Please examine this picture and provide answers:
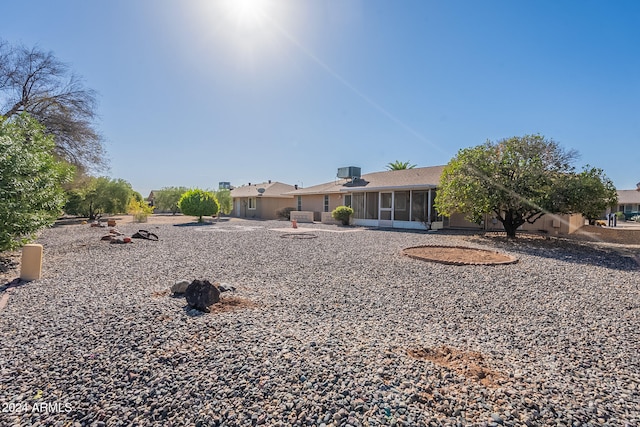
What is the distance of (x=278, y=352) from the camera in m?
3.04

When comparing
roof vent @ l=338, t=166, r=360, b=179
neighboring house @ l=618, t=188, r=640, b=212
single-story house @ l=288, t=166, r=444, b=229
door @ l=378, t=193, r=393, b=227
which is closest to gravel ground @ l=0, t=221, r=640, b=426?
single-story house @ l=288, t=166, r=444, b=229

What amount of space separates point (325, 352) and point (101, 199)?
29026 mm

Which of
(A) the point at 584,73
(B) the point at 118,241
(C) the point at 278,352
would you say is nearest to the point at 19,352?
(C) the point at 278,352

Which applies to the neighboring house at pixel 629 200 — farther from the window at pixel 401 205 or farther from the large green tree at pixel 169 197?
the large green tree at pixel 169 197

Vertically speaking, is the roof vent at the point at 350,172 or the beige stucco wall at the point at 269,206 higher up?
the roof vent at the point at 350,172

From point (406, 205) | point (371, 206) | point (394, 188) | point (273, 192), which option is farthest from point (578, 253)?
point (273, 192)

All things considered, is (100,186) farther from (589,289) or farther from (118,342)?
(589,289)

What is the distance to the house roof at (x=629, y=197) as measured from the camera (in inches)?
1518

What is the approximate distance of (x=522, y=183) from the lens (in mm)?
11711

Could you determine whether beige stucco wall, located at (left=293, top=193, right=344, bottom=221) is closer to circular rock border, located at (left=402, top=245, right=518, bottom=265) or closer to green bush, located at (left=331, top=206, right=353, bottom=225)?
green bush, located at (left=331, top=206, right=353, bottom=225)

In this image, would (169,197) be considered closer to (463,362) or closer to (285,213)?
(285,213)

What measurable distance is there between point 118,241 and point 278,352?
9.48 m

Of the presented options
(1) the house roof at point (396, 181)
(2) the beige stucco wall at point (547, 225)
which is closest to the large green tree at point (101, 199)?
(1) the house roof at point (396, 181)

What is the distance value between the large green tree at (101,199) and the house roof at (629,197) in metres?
53.3
